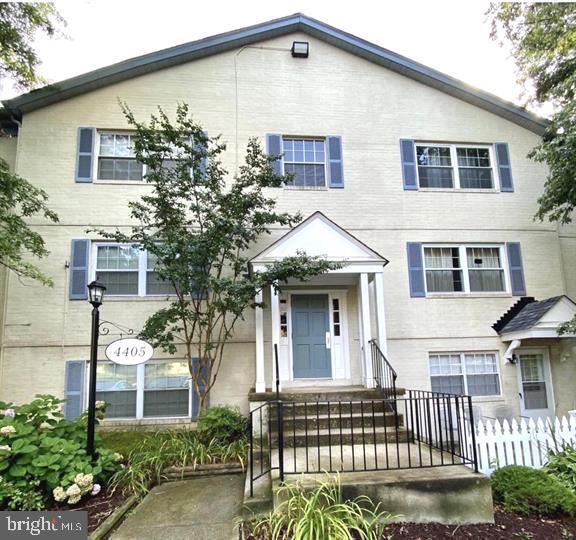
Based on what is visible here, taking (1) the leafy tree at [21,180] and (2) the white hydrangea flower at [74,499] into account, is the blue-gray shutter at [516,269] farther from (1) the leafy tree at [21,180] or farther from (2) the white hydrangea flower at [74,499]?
(1) the leafy tree at [21,180]

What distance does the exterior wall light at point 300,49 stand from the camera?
944 centimetres

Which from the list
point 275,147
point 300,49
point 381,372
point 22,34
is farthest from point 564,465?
point 22,34

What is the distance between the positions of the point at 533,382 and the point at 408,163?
5828mm

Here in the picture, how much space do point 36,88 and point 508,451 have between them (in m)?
11.5

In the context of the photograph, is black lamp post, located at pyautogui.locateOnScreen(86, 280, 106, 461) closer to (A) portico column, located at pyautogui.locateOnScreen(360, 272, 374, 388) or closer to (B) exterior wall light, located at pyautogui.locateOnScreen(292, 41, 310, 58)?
(A) portico column, located at pyautogui.locateOnScreen(360, 272, 374, 388)

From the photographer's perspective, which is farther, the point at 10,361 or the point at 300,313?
the point at 300,313

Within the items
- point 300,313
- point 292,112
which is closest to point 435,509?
point 300,313

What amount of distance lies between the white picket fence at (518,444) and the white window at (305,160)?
603cm

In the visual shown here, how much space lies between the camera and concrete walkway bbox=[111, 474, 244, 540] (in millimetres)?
4043

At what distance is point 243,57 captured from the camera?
9445mm

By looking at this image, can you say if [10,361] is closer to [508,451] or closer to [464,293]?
[508,451]

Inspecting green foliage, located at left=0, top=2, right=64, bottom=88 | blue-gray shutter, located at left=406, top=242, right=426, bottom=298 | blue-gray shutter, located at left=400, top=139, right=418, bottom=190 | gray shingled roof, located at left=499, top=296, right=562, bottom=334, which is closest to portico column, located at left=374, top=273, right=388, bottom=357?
blue-gray shutter, located at left=406, top=242, right=426, bottom=298

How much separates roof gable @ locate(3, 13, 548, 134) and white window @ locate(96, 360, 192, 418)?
6.12 meters

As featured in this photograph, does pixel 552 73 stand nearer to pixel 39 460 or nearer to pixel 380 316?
pixel 380 316
